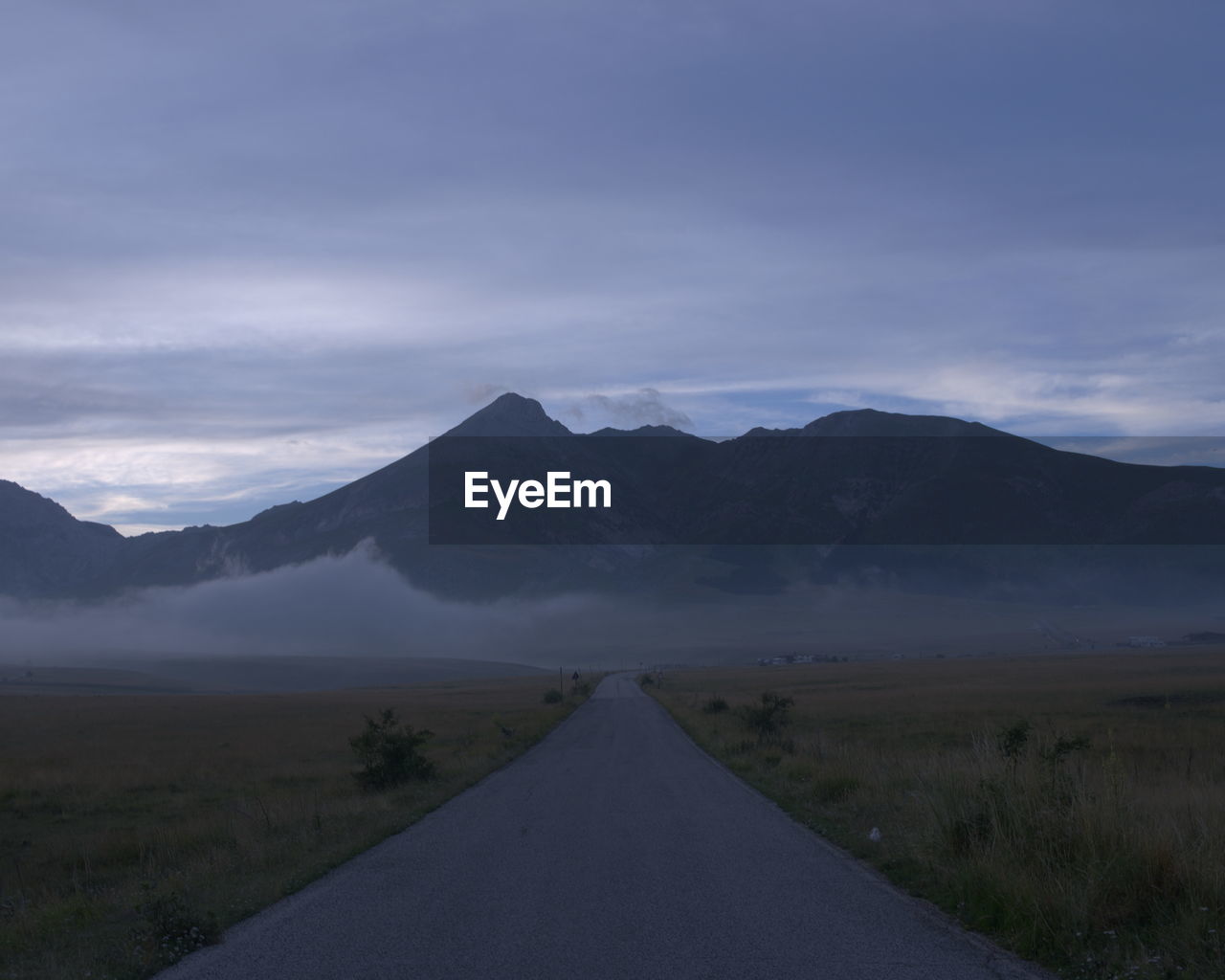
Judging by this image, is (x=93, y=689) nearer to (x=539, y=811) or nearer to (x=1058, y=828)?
(x=539, y=811)

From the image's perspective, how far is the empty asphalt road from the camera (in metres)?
7.65

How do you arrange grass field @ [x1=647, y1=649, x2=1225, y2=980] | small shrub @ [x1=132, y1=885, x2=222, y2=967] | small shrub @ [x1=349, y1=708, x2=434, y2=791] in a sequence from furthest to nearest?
small shrub @ [x1=349, y1=708, x2=434, y2=791]
small shrub @ [x1=132, y1=885, x2=222, y2=967]
grass field @ [x1=647, y1=649, x2=1225, y2=980]

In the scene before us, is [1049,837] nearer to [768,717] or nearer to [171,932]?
[171,932]

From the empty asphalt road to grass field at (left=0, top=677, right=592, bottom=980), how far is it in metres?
0.70

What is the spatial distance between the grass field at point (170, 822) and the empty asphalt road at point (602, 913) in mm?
704

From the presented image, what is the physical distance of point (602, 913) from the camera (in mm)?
9344

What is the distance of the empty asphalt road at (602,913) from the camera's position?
7.65 metres

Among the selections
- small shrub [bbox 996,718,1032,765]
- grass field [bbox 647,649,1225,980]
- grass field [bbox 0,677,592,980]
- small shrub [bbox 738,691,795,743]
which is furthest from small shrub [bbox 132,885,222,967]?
small shrub [bbox 738,691,795,743]

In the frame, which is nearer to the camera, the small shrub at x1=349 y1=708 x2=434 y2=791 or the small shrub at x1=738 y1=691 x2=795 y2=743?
the small shrub at x1=349 y1=708 x2=434 y2=791

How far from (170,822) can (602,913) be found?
14292 millimetres

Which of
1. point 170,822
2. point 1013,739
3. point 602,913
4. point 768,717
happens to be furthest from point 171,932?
point 768,717

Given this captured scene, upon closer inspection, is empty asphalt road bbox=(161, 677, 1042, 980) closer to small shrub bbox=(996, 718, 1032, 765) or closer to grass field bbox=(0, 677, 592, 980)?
grass field bbox=(0, 677, 592, 980)

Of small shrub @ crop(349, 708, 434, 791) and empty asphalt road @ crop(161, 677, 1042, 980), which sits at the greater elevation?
empty asphalt road @ crop(161, 677, 1042, 980)

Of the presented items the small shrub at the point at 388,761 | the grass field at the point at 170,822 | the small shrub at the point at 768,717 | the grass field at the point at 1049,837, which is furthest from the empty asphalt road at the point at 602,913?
the small shrub at the point at 768,717
